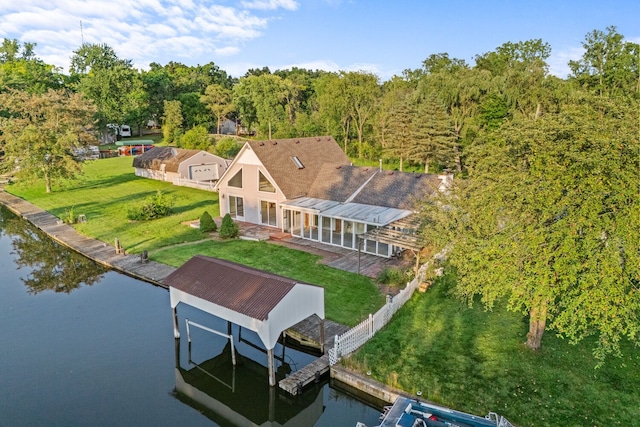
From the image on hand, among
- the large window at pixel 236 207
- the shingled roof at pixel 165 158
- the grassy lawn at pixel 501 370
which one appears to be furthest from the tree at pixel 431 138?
the grassy lawn at pixel 501 370

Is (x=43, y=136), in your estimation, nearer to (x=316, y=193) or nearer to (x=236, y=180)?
(x=236, y=180)

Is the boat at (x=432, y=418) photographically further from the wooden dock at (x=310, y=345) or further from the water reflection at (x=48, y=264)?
the water reflection at (x=48, y=264)

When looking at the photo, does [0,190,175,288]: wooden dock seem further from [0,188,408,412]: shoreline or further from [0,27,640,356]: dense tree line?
[0,27,640,356]: dense tree line

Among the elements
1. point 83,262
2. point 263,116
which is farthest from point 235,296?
point 263,116

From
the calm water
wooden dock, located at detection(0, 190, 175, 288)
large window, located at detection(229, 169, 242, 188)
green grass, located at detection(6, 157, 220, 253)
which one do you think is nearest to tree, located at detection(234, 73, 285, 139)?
green grass, located at detection(6, 157, 220, 253)

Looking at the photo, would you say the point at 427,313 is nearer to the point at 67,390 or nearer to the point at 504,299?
the point at 504,299

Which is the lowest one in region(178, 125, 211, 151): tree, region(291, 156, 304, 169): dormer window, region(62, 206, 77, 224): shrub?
region(62, 206, 77, 224): shrub

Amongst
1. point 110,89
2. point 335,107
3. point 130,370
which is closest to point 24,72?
point 110,89
